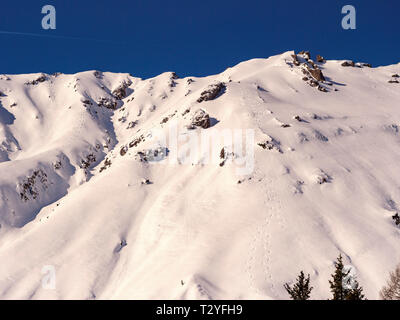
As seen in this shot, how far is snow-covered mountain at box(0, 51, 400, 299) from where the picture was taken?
1244 inches

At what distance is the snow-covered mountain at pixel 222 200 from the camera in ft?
104

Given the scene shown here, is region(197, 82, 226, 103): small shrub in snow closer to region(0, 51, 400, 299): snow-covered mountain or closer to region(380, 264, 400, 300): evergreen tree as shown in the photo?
region(0, 51, 400, 299): snow-covered mountain

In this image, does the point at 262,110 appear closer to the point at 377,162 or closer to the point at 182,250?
the point at 377,162

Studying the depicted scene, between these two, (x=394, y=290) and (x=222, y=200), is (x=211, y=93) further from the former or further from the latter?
(x=394, y=290)

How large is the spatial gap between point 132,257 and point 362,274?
28.0m

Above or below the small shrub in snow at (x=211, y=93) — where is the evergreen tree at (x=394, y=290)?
below

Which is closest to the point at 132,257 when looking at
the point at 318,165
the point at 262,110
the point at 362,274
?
the point at 362,274

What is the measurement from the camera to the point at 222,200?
4159 centimetres

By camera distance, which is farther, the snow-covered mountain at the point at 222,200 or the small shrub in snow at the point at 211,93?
the small shrub in snow at the point at 211,93
